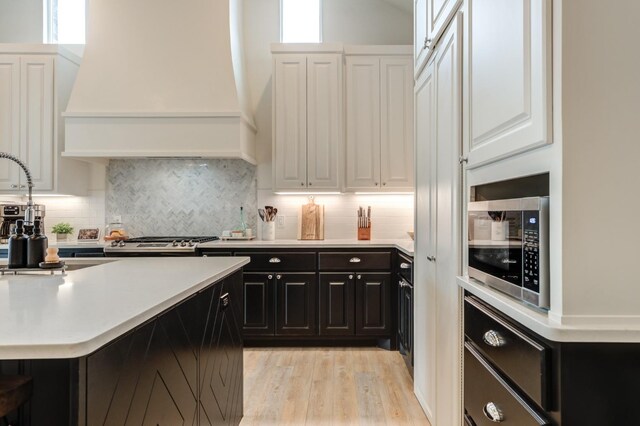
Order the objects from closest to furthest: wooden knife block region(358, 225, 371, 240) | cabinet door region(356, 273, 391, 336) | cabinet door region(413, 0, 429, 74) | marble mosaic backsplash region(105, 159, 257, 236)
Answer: cabinet door region(413, 0, 429, 74)
cabinet door region(356, 273, 391, 336)
wooden knife block region(358, 225, 371, 240)
marble mosaic backsplash region(105, 159, 257, 236)

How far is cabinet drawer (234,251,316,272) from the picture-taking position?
11.2 ft

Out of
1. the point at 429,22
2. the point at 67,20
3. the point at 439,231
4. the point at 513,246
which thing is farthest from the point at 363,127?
the point at 67,20

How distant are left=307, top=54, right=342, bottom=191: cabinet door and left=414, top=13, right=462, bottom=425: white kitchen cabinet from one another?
133cm

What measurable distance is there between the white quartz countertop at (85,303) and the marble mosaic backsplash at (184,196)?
211 centimetres

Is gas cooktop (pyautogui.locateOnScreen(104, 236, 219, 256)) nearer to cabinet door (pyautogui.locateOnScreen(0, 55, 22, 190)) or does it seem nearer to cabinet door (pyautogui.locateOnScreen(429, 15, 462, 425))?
cabinet door (pyautogui.locateOnScreen(0, 55, 22, 190))

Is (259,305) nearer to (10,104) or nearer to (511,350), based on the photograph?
(511,350)

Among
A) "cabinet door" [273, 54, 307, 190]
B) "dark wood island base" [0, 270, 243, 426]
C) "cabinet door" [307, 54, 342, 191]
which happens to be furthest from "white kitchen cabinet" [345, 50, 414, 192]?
"dark wood island base" [0, 270, 243, 426]

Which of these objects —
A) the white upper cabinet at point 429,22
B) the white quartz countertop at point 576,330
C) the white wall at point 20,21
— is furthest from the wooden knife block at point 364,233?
the white wall at point 20,21

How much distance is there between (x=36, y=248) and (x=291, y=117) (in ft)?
7.93

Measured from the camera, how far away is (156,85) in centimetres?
348

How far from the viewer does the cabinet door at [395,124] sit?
3650mm

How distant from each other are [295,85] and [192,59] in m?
0.95

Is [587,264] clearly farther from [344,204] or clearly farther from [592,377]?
[344,204]

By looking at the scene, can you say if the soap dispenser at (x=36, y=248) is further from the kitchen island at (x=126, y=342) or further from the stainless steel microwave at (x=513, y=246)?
the stainless steel microwave at (x=513, y=246)
